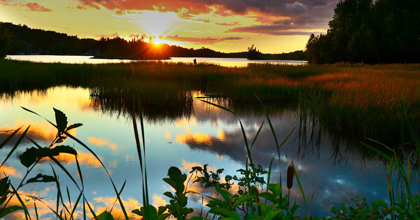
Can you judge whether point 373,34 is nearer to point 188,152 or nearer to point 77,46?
point 188,152

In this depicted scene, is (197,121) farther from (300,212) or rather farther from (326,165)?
(300,212)

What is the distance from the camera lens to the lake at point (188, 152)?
3701 mm

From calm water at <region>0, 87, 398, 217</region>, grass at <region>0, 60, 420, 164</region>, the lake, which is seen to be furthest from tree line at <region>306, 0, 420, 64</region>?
calm water at <region>0, 87, 398, 217</region>

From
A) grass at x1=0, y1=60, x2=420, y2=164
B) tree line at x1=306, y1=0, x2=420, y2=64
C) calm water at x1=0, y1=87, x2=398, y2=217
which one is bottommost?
calm water at x1=0, y1=87, x2=398, y2=217

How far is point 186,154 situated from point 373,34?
156ft

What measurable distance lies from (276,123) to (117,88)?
8050 mm

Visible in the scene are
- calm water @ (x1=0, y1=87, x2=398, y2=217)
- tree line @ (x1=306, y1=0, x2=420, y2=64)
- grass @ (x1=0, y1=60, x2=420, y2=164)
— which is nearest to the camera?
calm water @ (x1=0, y1=87, x2=398, y2=217)

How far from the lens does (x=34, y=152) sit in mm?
1200

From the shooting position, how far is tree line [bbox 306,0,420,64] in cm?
4103

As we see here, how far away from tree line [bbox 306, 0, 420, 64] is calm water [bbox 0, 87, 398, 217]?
41213mm

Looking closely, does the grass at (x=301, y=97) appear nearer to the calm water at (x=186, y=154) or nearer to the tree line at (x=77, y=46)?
the calm water at (x=186, y=154)

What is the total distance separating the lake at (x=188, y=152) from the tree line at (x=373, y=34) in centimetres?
4064

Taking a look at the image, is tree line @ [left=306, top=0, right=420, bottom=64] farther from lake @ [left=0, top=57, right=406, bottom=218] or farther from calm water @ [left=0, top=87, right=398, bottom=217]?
calm water @ [left=0, top=87, right=398, bottom=217]

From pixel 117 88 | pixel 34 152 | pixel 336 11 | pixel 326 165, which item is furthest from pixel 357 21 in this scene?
pixel 34 152
